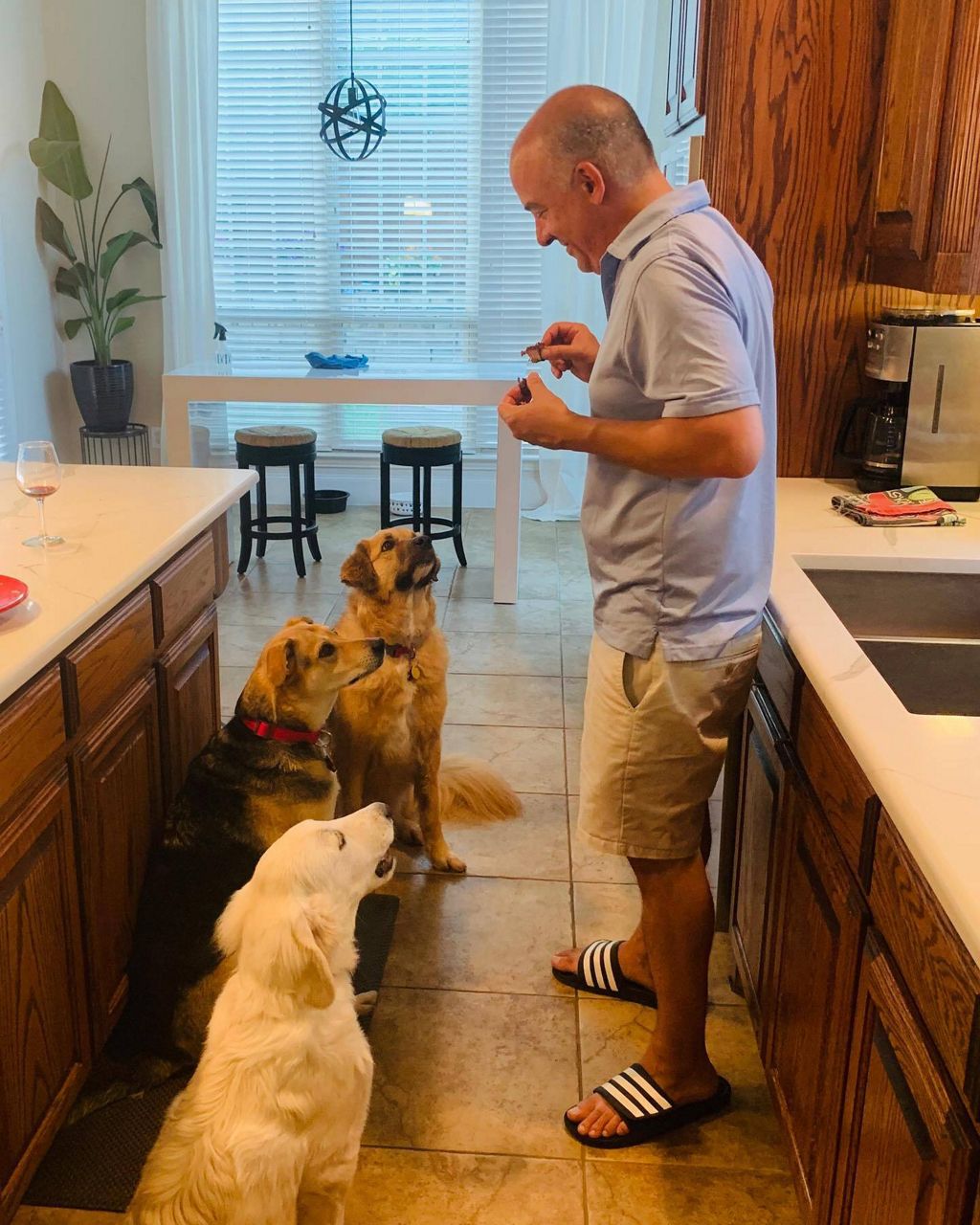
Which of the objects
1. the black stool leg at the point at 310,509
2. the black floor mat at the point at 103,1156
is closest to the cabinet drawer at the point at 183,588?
the black floor mat at the point at 103,1156

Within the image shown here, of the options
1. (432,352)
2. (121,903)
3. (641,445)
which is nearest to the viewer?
(641,445)

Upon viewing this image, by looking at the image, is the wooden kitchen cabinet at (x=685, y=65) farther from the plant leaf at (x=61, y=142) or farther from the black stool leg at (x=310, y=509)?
the plant leaf at (x=61, y=142)

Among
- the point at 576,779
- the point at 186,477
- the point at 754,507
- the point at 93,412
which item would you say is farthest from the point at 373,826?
the point at 93,412

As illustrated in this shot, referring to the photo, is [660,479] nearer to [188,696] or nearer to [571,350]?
[571,350]

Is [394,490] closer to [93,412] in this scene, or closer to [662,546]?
[93,412]

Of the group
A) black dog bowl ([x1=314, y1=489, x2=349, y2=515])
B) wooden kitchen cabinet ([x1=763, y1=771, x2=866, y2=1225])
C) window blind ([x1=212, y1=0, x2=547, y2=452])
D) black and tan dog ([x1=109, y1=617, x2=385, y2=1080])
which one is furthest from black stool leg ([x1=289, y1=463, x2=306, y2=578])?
wooden kitchen cabinet ([x1=763, y1=771, x2=866, y2=1225])

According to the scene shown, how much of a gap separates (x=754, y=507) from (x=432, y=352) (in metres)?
4.88

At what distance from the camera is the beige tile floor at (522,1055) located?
183 cm

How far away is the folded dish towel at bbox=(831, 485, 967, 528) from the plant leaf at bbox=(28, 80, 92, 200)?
15.0 feet

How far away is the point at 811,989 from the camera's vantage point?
5.24 ft

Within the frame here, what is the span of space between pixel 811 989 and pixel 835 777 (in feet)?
1.09

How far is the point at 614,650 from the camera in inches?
67.7

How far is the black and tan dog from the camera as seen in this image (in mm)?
1962

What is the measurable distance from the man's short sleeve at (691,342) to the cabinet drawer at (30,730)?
958mm
